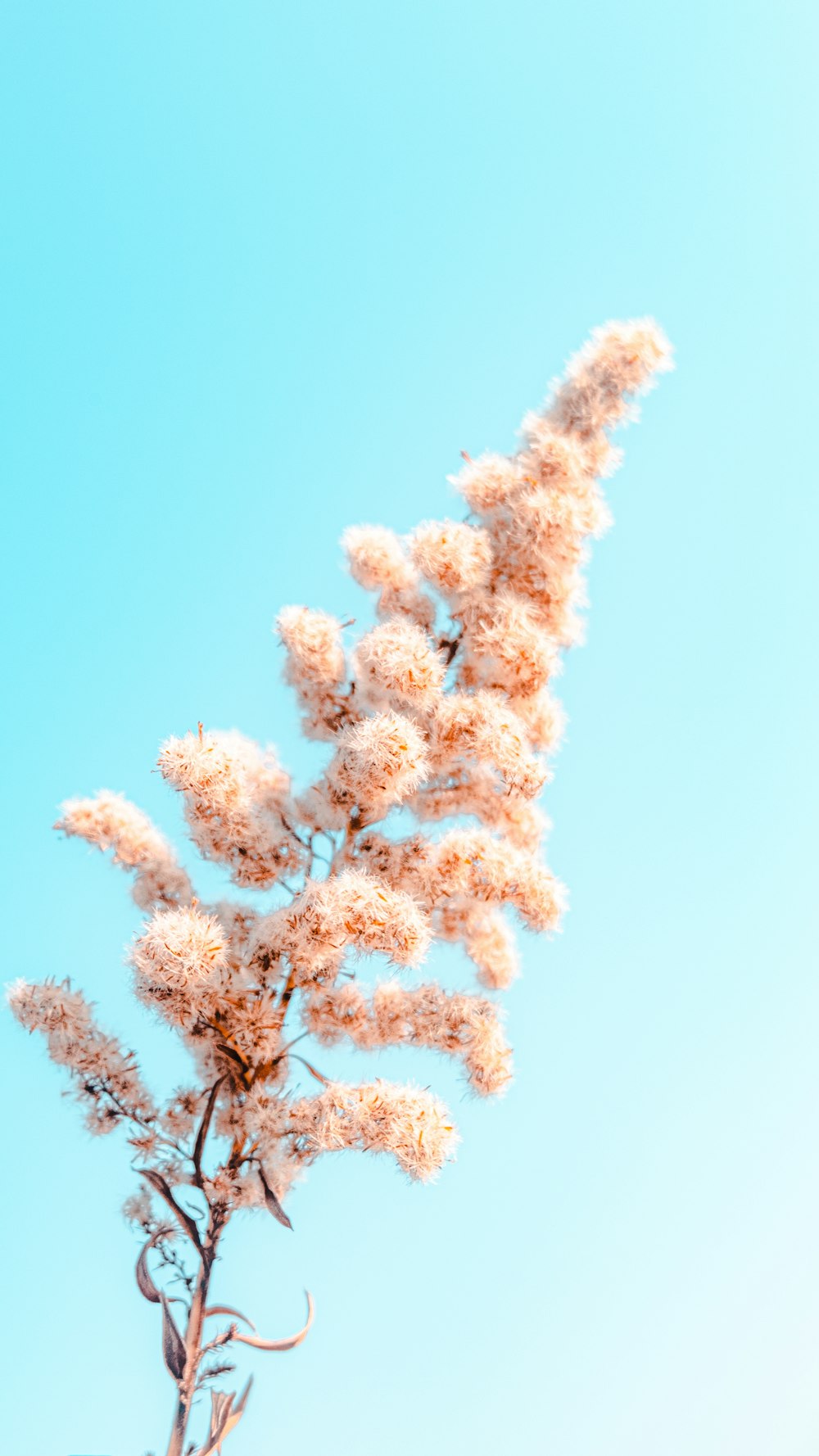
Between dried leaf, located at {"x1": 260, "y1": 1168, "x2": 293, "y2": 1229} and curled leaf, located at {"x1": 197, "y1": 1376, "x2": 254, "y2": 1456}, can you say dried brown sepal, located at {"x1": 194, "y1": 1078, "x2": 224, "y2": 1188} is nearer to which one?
dried leaf, located at {"x1": 260, "y1": 1168, "x2": 293, "y2": 1229}

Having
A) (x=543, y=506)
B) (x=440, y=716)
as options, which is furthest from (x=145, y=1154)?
(x=543, y=506)

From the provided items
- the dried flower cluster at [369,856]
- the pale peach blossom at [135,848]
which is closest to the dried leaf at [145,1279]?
the dried flower cluster at [369,856]

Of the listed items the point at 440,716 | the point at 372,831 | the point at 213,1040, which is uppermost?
the point at 440,716

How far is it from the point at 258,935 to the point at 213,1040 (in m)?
0.48

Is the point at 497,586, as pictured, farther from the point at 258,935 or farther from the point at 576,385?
the point at 258,935

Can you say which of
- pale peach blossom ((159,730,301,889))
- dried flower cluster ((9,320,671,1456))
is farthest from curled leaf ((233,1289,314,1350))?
pale peach blossom ((159,730,301,889))

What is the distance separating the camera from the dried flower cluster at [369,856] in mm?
3793

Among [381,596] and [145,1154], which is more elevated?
[381,596]

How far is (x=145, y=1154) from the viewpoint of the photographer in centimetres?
397

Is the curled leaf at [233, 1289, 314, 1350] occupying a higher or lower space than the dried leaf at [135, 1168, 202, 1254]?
lower

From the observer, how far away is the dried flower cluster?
12.4ft

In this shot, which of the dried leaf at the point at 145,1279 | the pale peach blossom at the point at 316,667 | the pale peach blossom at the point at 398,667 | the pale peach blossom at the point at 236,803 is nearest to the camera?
the dried leaf at the point at 145,1279

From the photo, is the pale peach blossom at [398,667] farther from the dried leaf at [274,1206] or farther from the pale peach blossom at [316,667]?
the dried leaf at [274,1206]

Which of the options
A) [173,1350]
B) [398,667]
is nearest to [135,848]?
[398,667]
